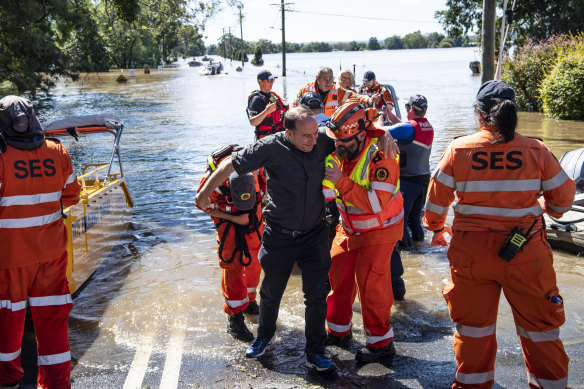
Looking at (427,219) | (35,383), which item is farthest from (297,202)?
(35,383)

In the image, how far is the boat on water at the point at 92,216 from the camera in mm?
6079

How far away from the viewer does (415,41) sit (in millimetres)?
142375

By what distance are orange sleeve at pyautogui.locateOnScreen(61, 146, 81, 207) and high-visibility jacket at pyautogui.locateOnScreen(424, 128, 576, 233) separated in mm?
2785

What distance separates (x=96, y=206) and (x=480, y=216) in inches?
201

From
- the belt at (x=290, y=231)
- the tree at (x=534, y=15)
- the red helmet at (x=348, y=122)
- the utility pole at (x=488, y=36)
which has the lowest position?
the belt at (x=290, y=231)

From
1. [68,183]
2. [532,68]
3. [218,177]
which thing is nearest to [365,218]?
[218,177]

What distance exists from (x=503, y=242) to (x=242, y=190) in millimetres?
2098

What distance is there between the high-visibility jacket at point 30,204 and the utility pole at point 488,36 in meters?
10.0

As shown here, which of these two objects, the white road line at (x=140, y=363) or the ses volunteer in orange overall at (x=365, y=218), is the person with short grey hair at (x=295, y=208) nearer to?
the ses volunteer in orange overall at (x=365, y=218)

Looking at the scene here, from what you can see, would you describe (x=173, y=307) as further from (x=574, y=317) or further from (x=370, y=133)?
(x=574, y=317)

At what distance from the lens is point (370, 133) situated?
424 cm

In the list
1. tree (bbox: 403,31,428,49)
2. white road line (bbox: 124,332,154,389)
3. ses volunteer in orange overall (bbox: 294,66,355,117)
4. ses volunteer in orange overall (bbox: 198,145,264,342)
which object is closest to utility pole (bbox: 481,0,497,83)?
ses volunteer in orange overall (bbox: 294,66,355,117)

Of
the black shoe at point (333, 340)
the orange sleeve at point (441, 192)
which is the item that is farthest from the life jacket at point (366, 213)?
the black shoe at point (333, 340)

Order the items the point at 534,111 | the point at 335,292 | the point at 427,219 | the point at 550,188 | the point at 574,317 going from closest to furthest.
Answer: the point at 550,188 → the point at 427,219 → the point at 335,292 → the point at 574,317 → the point at 534,111
